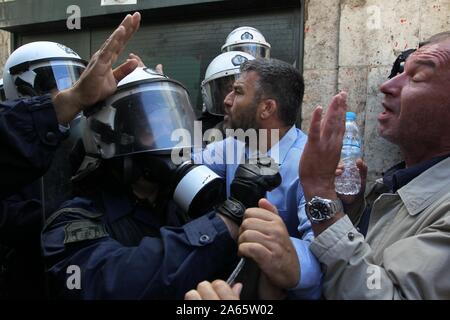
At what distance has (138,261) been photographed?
4.54 feet

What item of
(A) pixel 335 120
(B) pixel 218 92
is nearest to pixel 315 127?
(A) pixel 335 120

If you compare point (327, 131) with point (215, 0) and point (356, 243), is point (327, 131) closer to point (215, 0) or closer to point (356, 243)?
A: point (356, 243)

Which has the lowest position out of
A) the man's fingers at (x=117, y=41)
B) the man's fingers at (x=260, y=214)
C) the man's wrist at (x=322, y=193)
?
the man's fingers at (x=260, y=214)

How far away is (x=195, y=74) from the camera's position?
4.90m

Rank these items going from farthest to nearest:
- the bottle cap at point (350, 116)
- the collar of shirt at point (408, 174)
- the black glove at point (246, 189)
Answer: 1. the bottle cap at point (350, 116)
2. the collar of shirt at point (408, 174)
3. the black glove at point (246, 189)

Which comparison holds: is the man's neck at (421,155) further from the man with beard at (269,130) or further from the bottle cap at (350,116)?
the bottle cap at (350,116)

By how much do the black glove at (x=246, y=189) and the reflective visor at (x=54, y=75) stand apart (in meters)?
1.20

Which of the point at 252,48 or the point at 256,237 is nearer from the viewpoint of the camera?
the point at 256,237

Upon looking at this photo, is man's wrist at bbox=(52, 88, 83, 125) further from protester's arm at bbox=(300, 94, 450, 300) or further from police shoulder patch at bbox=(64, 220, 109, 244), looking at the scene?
protester's arm at bbox=(300, 94, 450, 300)

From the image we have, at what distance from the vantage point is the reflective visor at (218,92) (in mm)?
3691

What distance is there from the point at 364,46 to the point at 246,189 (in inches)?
111

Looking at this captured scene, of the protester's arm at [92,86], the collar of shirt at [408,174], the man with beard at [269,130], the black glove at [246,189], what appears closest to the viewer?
the black glove at [246,189]

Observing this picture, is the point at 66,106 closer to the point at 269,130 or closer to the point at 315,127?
the point at 315,127

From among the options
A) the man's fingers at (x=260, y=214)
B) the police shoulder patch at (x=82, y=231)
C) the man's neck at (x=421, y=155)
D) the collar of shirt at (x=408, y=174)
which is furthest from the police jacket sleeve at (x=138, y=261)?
the man's neck at (x=421, y=155)
